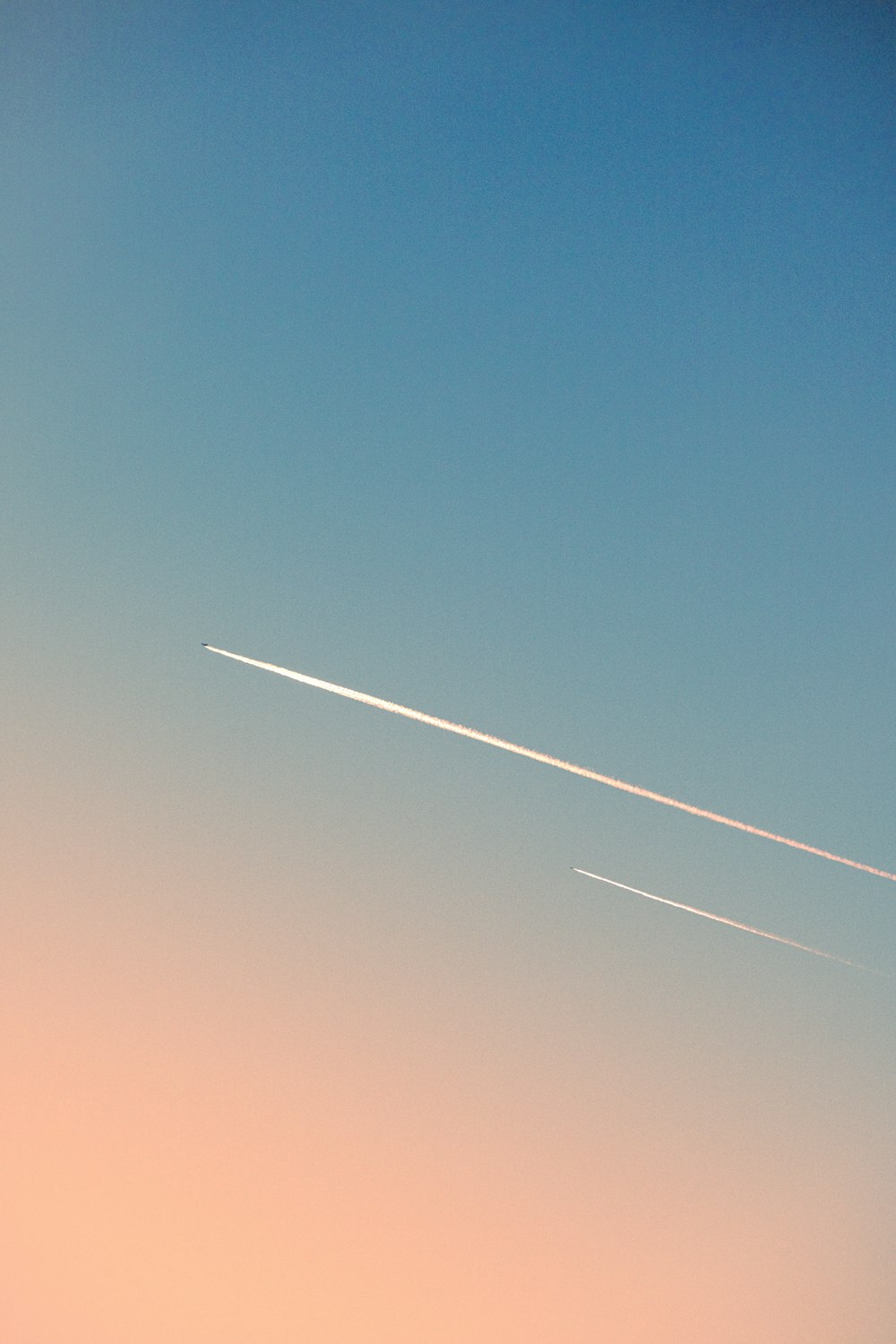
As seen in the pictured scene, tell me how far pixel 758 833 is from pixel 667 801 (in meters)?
0.60

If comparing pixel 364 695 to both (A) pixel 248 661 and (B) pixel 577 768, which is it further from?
(B) pixel 577 768

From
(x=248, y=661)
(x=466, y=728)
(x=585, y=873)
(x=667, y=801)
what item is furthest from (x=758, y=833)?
(x=248, y=661)

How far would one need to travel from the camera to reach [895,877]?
16.1 feet

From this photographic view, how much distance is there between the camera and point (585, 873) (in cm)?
471

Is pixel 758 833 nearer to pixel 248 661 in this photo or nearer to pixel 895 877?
pixel 895 877

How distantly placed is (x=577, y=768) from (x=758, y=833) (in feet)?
3.81

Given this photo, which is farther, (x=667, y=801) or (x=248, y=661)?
(x=667, y=801)

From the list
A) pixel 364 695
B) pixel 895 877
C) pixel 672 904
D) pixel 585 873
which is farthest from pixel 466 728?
pixel 895 877

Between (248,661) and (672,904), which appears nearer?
(248,661)

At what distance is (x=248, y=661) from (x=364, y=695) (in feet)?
2.09

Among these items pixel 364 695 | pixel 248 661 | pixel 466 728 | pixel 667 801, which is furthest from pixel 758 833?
pixel 248 661

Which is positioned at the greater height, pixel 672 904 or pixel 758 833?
pixel 758 833

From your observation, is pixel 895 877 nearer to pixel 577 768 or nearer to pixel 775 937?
pixel 775 937

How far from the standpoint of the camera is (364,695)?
4.43 m
